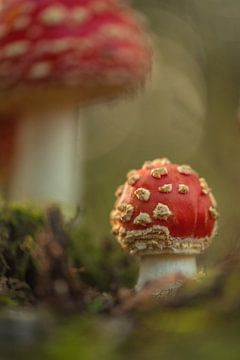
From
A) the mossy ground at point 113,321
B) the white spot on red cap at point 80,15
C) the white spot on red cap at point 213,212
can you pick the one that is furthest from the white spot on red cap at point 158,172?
the white spot on red cap at point 80,15

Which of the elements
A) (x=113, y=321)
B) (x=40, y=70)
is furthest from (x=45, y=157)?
(x=113, y=321)

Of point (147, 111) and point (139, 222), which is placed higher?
point (147, 111)

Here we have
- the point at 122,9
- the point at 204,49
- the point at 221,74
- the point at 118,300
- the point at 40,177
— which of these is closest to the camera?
the point at 118,300

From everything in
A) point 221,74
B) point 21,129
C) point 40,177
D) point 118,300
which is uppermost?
point 221,74

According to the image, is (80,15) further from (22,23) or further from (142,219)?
(142,219)

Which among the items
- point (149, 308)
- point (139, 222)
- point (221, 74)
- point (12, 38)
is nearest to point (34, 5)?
point (12, 38)

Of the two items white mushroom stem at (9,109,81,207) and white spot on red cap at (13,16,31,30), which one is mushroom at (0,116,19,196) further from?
white spot on red cap at (13,16,31,30)

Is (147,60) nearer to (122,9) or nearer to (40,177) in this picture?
(122,9)
